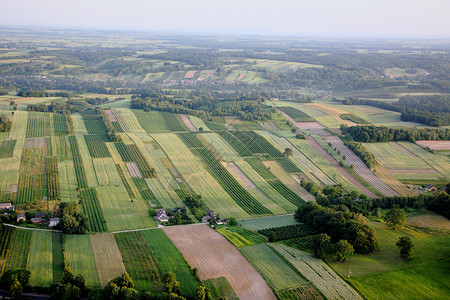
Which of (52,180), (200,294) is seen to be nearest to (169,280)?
(200,294)

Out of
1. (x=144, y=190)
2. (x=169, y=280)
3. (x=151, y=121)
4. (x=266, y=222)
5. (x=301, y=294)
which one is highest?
(x=151, y=121)

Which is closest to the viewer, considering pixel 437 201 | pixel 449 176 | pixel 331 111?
pixel 437 201

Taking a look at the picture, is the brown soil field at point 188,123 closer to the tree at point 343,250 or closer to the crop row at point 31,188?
the crop row at point 31,188

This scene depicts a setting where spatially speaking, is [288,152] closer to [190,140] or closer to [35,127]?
[190,140]

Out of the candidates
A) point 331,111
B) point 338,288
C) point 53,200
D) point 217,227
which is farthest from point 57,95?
point 338,288

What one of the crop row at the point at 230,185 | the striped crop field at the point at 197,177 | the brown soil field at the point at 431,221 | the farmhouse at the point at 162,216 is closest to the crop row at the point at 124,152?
the striped crop field at the point at 197,177

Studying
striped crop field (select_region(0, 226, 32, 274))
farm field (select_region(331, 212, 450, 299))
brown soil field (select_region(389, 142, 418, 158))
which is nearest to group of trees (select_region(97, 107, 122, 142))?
striped crop field (select_region(0, 226, 32, 274))

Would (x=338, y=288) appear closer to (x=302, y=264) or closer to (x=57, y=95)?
(x=302, y=264)

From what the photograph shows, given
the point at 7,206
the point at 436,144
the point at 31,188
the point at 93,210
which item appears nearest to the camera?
the point at 7,206
